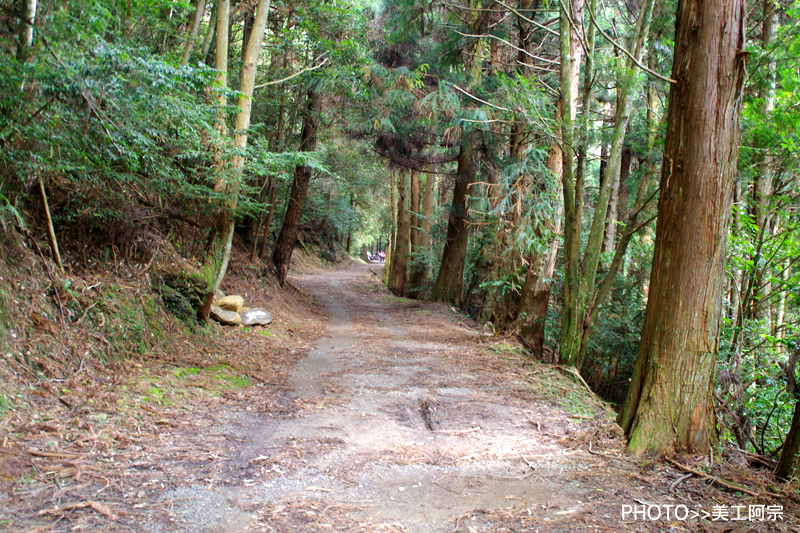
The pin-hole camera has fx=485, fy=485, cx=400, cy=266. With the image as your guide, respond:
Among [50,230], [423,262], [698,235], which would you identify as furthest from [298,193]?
[698,235]

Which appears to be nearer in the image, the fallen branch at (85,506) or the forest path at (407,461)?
the fallen branch at (85,506)

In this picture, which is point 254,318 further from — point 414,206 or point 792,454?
point 414,206

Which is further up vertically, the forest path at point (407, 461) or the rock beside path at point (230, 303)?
the rock beside path at point (230, 303)

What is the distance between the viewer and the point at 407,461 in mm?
3996

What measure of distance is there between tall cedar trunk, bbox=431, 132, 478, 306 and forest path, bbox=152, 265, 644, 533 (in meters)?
8.24

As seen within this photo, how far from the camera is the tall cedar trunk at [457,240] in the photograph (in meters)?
14.7

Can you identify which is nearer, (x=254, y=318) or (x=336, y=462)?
(x=336, y=462)

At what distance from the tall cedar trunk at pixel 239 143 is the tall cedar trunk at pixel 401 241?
1020 centimetres

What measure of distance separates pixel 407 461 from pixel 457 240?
12056mm

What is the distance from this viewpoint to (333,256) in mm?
36562

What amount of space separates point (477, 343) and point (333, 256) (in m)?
27.5

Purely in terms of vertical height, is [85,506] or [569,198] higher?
[569,198]

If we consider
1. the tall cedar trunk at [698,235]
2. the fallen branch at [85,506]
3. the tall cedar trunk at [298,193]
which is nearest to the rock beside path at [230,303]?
the tall cedar trunk at [298,193]

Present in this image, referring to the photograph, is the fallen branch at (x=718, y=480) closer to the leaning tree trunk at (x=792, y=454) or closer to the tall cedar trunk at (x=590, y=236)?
the leaning tree trunk at (x=792, y=454)
